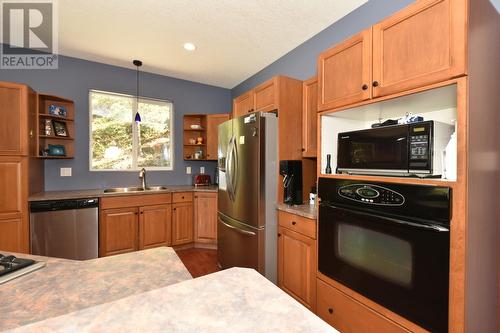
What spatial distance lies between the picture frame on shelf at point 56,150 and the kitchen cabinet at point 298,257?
294 centimetres

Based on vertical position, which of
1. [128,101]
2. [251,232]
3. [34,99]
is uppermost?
[128,101]

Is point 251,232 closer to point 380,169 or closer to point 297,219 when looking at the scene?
point 297,219

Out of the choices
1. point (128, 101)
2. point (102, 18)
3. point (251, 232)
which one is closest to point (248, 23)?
point (102, 18)

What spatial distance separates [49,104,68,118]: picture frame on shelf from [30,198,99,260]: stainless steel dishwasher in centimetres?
119

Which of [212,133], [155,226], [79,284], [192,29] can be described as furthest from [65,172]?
[79,284]

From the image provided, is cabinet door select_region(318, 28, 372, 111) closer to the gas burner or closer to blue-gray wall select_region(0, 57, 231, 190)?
the gas burner

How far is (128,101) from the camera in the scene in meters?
3.70

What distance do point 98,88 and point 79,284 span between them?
342 cm

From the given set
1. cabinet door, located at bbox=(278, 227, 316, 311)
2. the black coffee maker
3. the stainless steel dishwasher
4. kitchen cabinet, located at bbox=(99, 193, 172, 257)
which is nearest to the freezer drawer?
cabinet door, located at bbox=(278, 227, 316, 311)

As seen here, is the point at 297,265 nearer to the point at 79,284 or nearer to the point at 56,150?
the point at 79,284

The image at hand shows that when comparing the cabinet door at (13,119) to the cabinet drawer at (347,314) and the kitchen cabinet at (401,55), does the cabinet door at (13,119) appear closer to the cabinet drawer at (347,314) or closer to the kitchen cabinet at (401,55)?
the kitchen cabinet at (401,55)

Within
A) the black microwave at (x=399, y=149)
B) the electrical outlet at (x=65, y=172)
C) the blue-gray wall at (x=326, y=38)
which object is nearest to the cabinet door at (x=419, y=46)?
the black microwave at (x=399, y=149)

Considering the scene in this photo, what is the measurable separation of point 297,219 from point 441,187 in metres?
1.11

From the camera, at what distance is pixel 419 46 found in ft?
4.09
